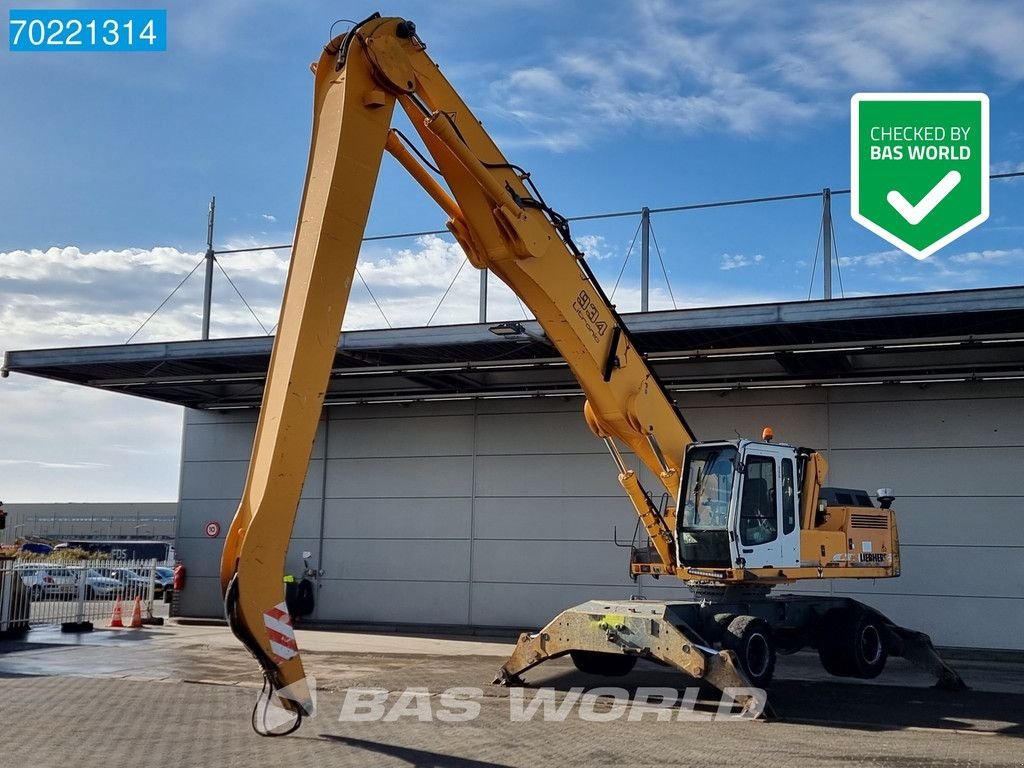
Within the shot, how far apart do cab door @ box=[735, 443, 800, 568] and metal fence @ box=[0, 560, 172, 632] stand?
46.1ft

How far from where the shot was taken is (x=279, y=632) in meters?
8.51

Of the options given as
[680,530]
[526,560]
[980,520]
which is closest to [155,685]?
[680,530]

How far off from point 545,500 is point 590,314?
29.2 ft

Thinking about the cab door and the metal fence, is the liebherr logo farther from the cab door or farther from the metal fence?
the metal fence

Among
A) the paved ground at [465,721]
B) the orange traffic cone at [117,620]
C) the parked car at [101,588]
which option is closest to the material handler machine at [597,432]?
the paved ground at [465,721]

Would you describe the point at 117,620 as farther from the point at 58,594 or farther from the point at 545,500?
the point at 545,500

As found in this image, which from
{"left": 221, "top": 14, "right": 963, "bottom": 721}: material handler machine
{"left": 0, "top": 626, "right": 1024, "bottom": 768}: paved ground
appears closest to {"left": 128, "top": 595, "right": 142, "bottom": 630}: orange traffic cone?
{"left": 0, "top": 626, "right": 1024, "bottom": 768}: paved ground

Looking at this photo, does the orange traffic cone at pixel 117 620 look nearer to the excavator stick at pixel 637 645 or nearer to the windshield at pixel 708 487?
the excavator stick at pixel 637 645

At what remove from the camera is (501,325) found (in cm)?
1730

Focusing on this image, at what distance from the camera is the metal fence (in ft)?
68.1

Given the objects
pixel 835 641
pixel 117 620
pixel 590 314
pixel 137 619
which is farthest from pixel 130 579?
pixel 835 641

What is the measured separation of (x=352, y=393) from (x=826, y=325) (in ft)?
35.1

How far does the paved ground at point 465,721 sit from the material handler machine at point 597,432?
0.68 metres

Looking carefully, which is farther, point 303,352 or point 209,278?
point 209,278
